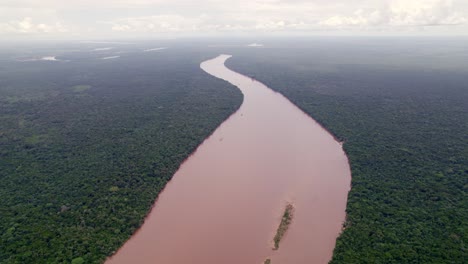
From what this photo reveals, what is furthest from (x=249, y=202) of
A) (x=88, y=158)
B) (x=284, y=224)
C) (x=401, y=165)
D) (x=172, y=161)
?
(x=88, y=158)

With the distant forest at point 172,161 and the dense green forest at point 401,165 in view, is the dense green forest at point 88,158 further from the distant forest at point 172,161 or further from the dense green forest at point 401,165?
the dense green forest at point 401,165

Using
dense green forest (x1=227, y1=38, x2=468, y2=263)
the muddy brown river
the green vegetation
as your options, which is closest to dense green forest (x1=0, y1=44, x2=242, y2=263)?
the muddy brown river

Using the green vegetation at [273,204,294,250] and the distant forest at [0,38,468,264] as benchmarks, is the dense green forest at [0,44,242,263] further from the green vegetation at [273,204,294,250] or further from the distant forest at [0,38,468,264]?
the green vegetation at [273,204,294,250]

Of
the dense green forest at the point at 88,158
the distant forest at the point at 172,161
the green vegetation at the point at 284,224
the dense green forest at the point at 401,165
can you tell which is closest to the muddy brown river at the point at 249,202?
the green vegetation at the point at 284,224

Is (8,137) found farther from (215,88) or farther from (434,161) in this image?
(434,161)

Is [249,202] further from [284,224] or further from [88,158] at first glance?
[88,158]

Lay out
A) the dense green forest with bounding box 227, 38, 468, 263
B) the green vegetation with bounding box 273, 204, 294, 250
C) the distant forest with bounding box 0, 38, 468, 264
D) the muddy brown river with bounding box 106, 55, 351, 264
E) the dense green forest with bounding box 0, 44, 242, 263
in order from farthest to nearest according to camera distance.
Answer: the green vegetation with bounding box 273, 204, 294, 250
the dense green forest with bounding box 0, 44, 242, 263
the muddy brown river with bounding box 106, 55, 351, 264
the distant forest with bounding box 0, 38, 468, 264
the dense green forest with bounding box 227, 38, 468, 263

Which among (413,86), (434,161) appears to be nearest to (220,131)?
(434,161)
